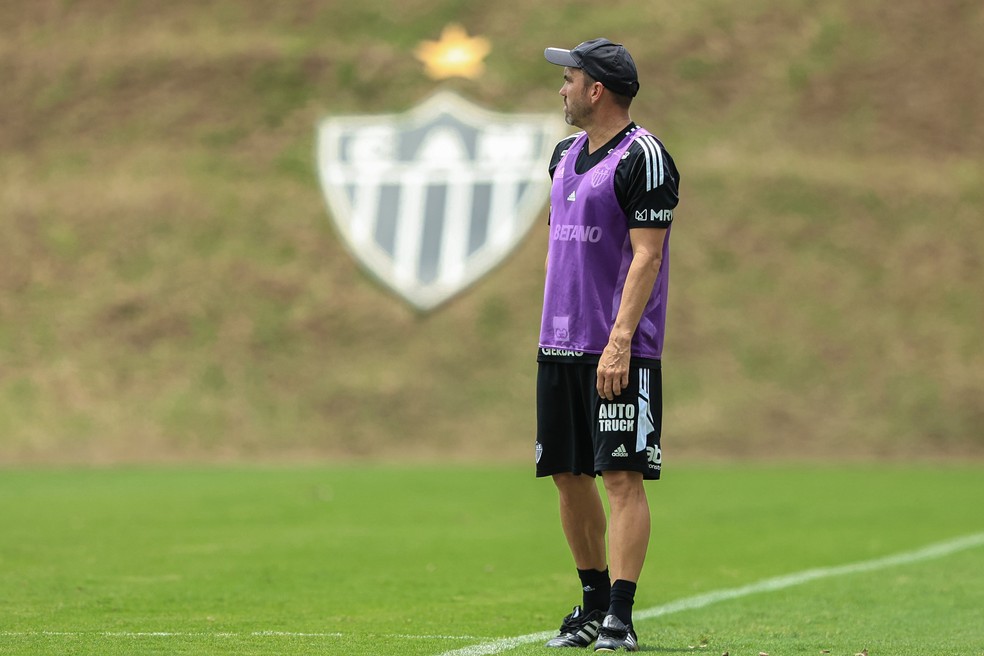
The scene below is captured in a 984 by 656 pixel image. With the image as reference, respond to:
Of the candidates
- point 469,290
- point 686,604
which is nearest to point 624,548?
point 686,604

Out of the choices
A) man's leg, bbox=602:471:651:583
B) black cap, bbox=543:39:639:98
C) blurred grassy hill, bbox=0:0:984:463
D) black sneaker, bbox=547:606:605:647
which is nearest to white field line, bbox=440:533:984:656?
black sneaker, bbox=547:606:605:647

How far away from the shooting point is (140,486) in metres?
17.5

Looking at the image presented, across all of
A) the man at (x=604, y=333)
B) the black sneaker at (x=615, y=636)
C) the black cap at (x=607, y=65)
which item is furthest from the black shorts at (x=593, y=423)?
the black cap at (x=607, y=65)

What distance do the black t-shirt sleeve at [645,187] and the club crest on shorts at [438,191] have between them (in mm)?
20512

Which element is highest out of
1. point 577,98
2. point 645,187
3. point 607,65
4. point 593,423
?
point 607,65

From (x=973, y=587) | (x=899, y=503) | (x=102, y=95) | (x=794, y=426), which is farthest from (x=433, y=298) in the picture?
(x=973, y=587)

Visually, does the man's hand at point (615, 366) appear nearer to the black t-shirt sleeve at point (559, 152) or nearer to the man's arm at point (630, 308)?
the man's arm at point (630, 308)

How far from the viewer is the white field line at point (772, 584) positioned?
20.8 feet

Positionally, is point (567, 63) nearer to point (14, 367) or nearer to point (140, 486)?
point (140, 486)

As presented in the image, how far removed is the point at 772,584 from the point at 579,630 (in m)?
3.11

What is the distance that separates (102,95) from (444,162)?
24.9 ft

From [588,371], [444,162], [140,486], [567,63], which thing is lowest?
[140,486]

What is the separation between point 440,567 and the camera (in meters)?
10.0

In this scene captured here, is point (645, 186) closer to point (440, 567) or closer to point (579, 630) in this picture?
point (579, 630)
